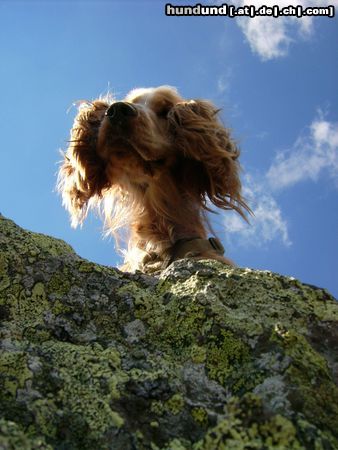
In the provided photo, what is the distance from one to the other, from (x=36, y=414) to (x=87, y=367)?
203 millimetres

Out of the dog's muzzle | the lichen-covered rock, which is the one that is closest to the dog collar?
the dog's muzzle

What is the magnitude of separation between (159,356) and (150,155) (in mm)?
2633

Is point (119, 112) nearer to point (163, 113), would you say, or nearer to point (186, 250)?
point (163, 113)

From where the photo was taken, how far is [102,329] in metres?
1.76

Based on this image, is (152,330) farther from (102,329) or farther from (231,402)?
(231,402)

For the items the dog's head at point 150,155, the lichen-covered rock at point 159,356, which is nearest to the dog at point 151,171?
→ the dog's head at point 150,155

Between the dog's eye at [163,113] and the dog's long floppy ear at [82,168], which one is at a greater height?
the dog's eye at [163,113]

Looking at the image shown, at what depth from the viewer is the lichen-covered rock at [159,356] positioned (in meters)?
1.32

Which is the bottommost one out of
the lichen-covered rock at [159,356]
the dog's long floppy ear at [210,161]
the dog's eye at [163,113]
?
the lichen-covered rock at [159,356]

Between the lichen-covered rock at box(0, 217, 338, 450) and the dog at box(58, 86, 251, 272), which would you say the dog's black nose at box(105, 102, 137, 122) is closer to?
the dog at box(58, 86, 251, 272)

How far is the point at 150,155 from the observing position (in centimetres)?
414

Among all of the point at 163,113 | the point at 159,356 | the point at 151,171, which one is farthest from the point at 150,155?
the point at 159,356

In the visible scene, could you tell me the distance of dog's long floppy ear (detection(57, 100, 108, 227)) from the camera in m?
4.41

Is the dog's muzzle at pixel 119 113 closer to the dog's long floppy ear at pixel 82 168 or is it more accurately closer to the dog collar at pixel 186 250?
the dog's long floppy ear at pixel 82 168
